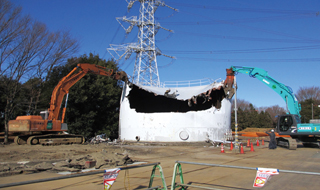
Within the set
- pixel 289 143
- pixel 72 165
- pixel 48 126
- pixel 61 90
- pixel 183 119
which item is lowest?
pixel 72 165

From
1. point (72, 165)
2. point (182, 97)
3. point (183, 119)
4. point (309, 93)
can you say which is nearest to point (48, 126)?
point (72, 165)

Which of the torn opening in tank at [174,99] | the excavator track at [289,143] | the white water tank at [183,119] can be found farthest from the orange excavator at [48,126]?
the excavator track at [289,143]

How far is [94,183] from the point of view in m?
7.82

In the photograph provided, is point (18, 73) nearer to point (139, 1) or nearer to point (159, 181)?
point (139, 1)

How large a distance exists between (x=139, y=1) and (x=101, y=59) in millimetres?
10718

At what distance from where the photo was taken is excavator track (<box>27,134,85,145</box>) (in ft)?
60.0

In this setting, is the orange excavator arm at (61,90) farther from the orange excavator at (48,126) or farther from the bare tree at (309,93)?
the bare tree at (309,93)

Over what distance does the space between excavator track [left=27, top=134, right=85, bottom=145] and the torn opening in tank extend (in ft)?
26.4

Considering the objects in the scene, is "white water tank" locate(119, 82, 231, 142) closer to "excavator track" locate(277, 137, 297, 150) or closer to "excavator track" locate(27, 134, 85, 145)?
"excavator track" locate(277, 137, 297, 150)

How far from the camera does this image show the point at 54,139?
19.2 metres

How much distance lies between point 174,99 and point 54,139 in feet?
45.0

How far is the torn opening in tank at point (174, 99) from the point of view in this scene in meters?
24.8

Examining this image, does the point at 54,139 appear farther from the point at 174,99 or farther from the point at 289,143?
the point at 289,143

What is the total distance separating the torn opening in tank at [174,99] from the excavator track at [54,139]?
26.4 feet
